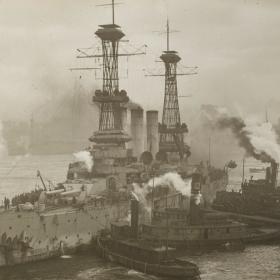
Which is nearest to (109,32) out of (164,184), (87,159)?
(87,159)

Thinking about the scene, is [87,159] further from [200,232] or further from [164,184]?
[200,232]

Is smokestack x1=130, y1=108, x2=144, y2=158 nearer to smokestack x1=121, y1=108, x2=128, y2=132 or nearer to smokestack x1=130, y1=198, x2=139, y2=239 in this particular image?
smokestack x1=121, y1=108, x2=128, y2=132

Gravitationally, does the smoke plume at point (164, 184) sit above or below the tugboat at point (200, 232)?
above

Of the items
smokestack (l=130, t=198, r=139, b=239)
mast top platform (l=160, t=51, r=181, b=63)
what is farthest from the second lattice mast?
smokestack (l=130, t=198, r=139, b=239)

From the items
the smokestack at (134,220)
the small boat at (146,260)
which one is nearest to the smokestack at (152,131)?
the smokestack at (134,220)

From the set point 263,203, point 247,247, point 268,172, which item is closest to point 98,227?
point 247,247

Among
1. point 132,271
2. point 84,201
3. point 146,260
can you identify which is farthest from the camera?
point 84,201

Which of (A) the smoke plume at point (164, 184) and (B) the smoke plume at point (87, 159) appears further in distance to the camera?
(B) the smoke plume at point (87, 159)

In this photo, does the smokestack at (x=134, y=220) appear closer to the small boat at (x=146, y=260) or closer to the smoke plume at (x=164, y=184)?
the small boat at (x=146, y=260)
